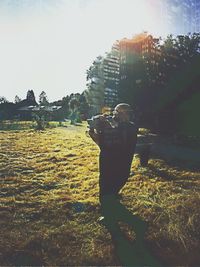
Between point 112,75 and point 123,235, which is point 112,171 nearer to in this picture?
point 123,235

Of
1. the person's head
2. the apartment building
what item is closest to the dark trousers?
the person's head

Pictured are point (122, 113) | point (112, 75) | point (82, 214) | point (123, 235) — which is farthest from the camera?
point (112, 75)

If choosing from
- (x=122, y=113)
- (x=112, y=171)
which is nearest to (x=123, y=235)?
(x=112, y=171)

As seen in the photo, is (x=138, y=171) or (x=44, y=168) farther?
(x=44, y=168)

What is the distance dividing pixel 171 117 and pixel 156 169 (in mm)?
10084

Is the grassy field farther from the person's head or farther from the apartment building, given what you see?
the apartment building

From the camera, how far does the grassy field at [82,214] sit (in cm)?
347

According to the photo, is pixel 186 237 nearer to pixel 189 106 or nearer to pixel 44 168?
pixel 44 168

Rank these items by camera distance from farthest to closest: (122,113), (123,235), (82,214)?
(122,113), (82,214), (123,235)

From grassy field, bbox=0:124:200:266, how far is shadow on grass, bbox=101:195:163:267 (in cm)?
9

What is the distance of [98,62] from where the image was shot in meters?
31.6

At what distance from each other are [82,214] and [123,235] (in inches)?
38.2

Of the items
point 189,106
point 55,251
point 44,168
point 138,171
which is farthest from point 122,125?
point 189,106

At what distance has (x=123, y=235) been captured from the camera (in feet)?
12.9
